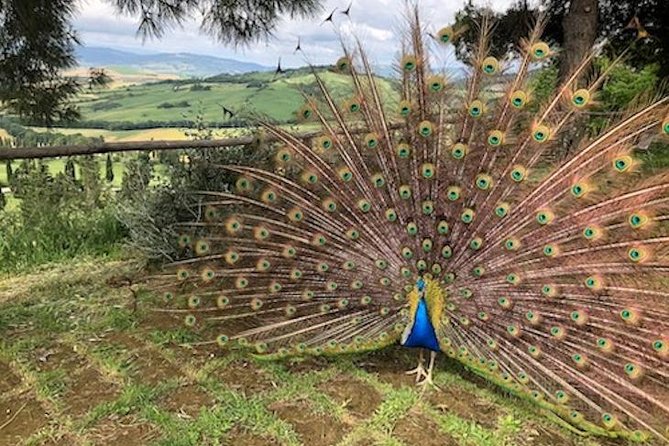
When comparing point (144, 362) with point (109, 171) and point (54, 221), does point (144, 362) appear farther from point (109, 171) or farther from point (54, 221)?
point (109, 171)

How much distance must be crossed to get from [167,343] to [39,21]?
2.32 metres

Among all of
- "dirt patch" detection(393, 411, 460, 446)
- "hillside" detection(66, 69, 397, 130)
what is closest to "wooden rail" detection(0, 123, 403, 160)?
"hillside" detection(66, 69, 397, 130)

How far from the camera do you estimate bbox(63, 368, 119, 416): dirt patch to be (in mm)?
2687

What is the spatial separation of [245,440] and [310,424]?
0.31m

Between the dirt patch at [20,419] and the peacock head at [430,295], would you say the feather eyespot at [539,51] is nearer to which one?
the peacock head at [430,295]

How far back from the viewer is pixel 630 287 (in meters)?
2.55

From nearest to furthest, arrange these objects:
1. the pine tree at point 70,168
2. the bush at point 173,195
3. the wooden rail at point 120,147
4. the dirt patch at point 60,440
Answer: the dirt patch at point 60,440, the wooden rail at point 120,147, the bush at point 173,195, the pine tree at point 70,168

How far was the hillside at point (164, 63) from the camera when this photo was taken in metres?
5.39

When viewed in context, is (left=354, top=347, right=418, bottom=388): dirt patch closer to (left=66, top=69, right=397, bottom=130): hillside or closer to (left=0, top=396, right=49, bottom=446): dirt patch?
(left=66, top=69, right=397, bottom=130): hillside

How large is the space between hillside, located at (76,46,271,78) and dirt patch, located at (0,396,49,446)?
89.3 inches

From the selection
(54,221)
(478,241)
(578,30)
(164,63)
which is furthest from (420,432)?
(164,63)

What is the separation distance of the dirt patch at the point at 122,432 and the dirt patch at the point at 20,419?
0.86ft

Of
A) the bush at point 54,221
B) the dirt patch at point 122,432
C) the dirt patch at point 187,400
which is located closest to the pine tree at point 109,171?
the bush at point 54,221

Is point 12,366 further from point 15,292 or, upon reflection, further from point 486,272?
point 486,272
